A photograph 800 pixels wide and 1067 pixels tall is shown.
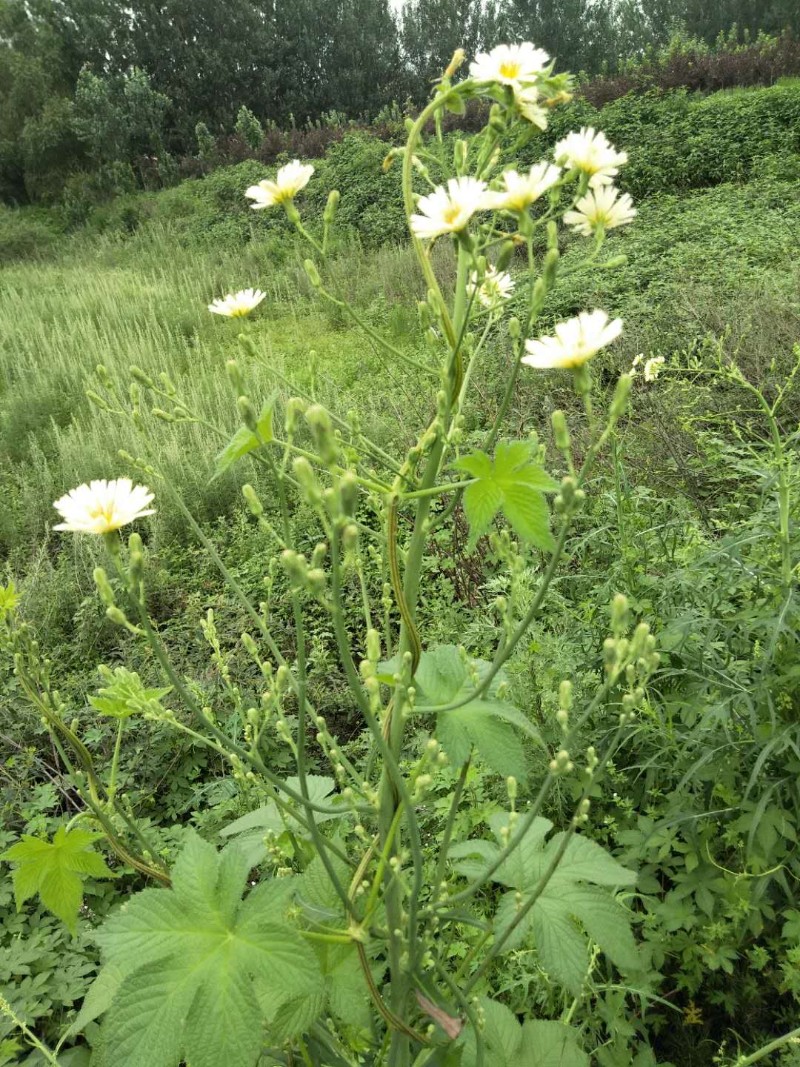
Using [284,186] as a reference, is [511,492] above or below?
below

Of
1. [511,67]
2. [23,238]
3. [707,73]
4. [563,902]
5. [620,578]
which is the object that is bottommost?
[23,238]

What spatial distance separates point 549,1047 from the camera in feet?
3.24

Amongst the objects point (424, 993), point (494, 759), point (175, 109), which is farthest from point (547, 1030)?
point (175, 109)

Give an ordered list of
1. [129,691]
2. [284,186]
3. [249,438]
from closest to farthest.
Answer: [249,438] → [129,691] → [284,186]

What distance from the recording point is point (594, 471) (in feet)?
9.70

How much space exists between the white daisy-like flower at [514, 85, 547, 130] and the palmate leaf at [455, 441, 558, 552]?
1.28 ft

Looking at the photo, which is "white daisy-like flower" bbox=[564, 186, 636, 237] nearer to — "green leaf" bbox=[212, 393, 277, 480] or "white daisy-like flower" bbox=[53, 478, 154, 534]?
"green leaf" bbox=[212, 393, 277, 480]

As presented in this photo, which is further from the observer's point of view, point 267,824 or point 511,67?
point 267,824

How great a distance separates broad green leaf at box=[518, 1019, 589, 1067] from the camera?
0.97 meters

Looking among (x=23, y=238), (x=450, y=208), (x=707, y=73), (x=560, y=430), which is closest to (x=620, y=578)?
(x=560, y=430)

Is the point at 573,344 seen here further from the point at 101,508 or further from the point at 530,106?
the point at 101,508

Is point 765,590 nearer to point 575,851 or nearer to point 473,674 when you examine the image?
point 575,851

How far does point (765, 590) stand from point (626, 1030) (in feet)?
3.18

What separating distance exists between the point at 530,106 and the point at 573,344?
0.32 meters
